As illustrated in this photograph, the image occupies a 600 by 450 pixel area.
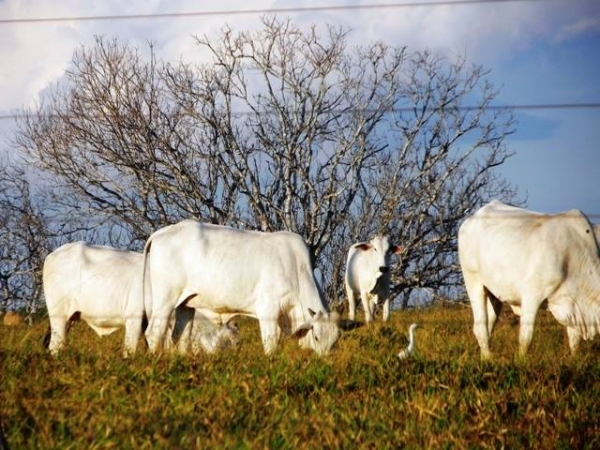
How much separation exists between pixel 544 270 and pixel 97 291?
4974mm

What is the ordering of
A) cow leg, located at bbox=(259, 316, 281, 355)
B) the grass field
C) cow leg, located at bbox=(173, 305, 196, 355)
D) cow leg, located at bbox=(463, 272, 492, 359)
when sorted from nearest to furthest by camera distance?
the grass field, cow leg, located at bbox=(259, 316, 281, 355), cow leg, located at bbox=(463, 272, 492, 359), cow leg, located at bbox=(173, 305, 196, 355)

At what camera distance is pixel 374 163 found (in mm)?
21500

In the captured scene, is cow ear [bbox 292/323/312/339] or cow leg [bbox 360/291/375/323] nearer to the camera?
cow ear [bbox 292/323/312/339]

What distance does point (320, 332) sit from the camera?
1010cm

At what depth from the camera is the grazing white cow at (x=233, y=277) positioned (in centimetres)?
1094

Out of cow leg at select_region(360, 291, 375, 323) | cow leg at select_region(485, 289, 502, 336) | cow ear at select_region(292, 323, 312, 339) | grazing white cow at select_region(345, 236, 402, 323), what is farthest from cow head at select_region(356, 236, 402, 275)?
cow ear at select_region(292, 323, 312, 339)

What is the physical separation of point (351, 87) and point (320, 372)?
47.4 feet

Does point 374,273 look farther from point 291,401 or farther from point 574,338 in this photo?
point 291,401

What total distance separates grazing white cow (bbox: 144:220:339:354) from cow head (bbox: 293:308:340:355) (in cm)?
37

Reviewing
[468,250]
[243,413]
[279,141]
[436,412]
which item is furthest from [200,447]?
[279,141]

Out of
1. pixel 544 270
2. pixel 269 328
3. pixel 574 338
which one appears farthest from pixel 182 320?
pixel 574 338

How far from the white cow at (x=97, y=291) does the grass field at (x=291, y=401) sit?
122 inches

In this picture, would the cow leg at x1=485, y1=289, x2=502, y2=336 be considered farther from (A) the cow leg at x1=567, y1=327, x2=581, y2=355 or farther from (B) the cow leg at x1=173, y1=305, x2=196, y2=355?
(B) the cow leg at x1=173, y1=305, x2=196, y2=355

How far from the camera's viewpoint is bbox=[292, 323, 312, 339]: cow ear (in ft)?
33.6
